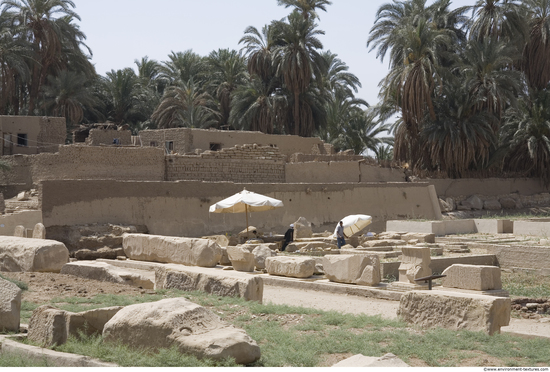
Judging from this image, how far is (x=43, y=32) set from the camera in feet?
112

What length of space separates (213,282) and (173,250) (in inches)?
166

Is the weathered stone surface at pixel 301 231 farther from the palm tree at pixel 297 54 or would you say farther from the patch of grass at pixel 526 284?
the palm tree at pixel 297 54

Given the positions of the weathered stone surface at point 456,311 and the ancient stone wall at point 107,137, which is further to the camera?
the ancient stone wall at point 107,137

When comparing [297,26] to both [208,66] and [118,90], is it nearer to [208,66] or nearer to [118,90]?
[208,66]

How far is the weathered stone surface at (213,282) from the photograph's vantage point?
9.21 metres

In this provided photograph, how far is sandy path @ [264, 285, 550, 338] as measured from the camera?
9.22 metres

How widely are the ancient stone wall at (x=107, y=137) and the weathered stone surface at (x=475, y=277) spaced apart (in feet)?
60.7

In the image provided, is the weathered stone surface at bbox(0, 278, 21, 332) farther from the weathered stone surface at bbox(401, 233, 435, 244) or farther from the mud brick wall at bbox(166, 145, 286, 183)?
the mud brick wall at bbox(166, 145, 286, 183)

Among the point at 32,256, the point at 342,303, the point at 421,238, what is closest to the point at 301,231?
the point at 421,238

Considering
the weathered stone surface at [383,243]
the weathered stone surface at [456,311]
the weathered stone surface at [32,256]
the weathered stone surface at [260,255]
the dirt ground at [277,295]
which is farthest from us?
the weathered stone surface at [383,243]

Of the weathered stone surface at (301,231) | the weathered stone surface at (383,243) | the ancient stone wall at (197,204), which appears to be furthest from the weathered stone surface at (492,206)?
the weathered stone surface at (383,243)

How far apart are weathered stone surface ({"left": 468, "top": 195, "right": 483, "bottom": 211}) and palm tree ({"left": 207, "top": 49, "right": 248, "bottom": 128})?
16.5m

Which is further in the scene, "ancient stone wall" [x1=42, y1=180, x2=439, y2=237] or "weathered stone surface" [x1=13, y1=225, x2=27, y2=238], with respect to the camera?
"ancient stone wall" [x1=42, y1=180, x2=439, y2=237]

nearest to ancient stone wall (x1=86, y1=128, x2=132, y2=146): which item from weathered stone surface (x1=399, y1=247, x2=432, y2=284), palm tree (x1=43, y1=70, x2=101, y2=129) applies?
palm tree (x1=43, y1=70, x2=101, y2=129)
